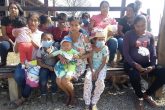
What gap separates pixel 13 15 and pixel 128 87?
2.55 meters

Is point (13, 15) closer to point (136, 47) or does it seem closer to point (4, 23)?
point (4, 23)

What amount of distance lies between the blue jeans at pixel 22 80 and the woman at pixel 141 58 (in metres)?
1.70

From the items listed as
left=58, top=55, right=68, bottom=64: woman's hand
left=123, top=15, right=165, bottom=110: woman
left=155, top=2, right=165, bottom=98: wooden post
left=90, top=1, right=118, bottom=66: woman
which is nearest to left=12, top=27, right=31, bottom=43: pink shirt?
left=58, top=55, right=68, bottom=64: woman's hand

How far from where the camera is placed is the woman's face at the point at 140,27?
500 cm

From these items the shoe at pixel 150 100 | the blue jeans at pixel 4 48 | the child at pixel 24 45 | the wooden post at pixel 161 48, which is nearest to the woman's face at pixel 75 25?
the child at pixel 24 45

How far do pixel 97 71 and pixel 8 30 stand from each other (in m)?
1.91

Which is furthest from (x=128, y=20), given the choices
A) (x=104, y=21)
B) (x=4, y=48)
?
(x=4, y=48)

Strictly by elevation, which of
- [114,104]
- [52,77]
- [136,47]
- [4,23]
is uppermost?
[4,23]

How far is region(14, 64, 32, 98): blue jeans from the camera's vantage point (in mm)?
5035

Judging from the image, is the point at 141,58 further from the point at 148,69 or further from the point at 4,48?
the point at 4,48

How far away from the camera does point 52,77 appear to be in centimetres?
512

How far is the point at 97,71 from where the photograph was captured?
491 cm

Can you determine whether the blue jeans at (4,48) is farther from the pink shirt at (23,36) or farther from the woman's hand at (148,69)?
the woman's hand at (148,69)

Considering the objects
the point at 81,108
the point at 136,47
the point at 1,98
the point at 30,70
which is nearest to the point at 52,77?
the point at 30,70
